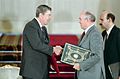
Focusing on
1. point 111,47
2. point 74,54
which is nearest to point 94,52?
point 74,54

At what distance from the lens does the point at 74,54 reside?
3385 mm

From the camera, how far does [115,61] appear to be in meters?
3.68

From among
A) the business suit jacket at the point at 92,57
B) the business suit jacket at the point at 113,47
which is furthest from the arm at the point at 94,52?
the business suit jacket at the point at 113,47

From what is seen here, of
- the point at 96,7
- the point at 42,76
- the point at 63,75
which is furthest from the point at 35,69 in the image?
the point at 96,7

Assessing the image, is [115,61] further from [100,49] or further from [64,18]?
[64,18]

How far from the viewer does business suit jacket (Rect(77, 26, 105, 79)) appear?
3.21 metres

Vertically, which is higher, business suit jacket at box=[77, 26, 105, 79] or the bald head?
the bald head

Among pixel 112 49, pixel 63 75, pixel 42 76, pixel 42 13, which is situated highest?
pixel 42 13

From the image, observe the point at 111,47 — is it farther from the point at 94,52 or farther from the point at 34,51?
the point at 34,51

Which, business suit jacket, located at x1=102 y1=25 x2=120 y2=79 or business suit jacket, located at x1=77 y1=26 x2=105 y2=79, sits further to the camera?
business suit jacket, located at x1=102 y1=25 x2=120 y2=79

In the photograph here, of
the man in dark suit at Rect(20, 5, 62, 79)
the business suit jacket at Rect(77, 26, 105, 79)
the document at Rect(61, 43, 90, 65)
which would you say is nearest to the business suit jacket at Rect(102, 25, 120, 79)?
the business suit jacket at Rect(77, 26, 105, 79)

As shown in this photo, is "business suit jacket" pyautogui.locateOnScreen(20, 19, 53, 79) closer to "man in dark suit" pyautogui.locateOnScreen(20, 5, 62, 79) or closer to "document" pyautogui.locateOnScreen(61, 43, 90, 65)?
"man in dark suit" pyautogui.locateOnScreen(20, 5, 62, 79)

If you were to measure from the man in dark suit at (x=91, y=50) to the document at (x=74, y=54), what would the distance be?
6 cm

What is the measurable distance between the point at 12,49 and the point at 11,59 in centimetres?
20
